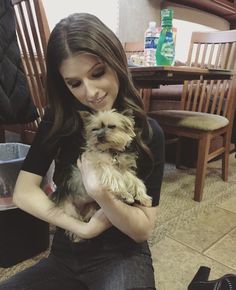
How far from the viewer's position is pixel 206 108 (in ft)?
7.91

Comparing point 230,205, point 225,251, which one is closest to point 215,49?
point 230,205

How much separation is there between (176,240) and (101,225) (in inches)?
30.9

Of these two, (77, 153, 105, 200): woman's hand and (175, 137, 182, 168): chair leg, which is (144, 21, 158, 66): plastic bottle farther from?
(77, 153, 105, 200): woman's hand

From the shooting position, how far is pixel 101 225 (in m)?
0.88

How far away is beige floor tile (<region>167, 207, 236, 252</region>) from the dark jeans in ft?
2.09

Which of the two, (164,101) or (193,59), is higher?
(193,59)

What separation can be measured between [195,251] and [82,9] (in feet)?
9.36

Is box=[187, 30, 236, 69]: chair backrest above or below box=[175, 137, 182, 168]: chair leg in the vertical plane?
above

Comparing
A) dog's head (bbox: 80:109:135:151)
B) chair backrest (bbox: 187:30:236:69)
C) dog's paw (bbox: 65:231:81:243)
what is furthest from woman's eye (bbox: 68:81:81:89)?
chair backrest (bbox: 187:30:236:69)

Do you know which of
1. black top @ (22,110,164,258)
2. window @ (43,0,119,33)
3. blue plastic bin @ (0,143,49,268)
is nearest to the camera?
black top @ (22,110,164,258)

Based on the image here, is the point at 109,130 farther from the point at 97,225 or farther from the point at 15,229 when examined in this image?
the point at 15,229

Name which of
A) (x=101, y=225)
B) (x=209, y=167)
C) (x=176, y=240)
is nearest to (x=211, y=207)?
(x=176, y=240)

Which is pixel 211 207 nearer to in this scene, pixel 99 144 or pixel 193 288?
pixel 193 288

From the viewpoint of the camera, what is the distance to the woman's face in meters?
0.86
